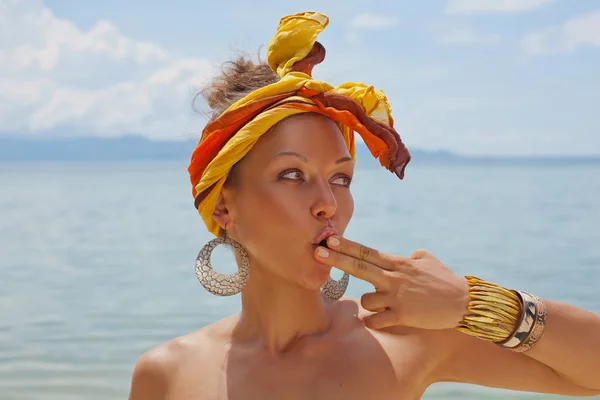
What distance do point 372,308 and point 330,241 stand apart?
0.79ft

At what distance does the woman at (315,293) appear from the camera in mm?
2123

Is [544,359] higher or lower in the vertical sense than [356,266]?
lower

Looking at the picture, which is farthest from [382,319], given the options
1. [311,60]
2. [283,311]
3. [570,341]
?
[311,60]

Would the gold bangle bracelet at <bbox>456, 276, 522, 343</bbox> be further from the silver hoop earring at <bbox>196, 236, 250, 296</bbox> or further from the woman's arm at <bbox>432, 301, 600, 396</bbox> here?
the silver hoop earring at <bbox>196, 236, 250, 296</bbox>

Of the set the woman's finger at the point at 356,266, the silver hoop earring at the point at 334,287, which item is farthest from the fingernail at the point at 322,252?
the silver hoop earring at the point at 334,287

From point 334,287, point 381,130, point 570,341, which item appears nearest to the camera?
point 570,341

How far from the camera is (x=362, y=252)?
6.87 ft

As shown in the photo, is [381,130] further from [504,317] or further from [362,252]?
[504,317]

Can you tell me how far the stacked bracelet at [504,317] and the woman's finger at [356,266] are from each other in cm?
25

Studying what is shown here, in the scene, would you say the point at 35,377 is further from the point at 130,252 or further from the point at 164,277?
the point at 130,252

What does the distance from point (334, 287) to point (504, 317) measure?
619 mm

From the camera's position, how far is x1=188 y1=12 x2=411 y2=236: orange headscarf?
247 cm

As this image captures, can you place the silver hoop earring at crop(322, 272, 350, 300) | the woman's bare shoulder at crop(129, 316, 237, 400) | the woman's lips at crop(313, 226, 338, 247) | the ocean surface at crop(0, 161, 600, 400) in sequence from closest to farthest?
the woman's lips at crop(313, 226, 338, 247), the silver hoop earring at crop(322, 272, 350, 300), the woman's bare shoulder at crop(129, 316, 237, 400), the ocean surface at crop(0, 161, 600, 400)

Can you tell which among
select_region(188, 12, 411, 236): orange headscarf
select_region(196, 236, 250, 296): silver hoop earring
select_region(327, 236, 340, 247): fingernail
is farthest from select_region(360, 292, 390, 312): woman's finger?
select_region(196, 236, 250, 296): silver hoop earring
